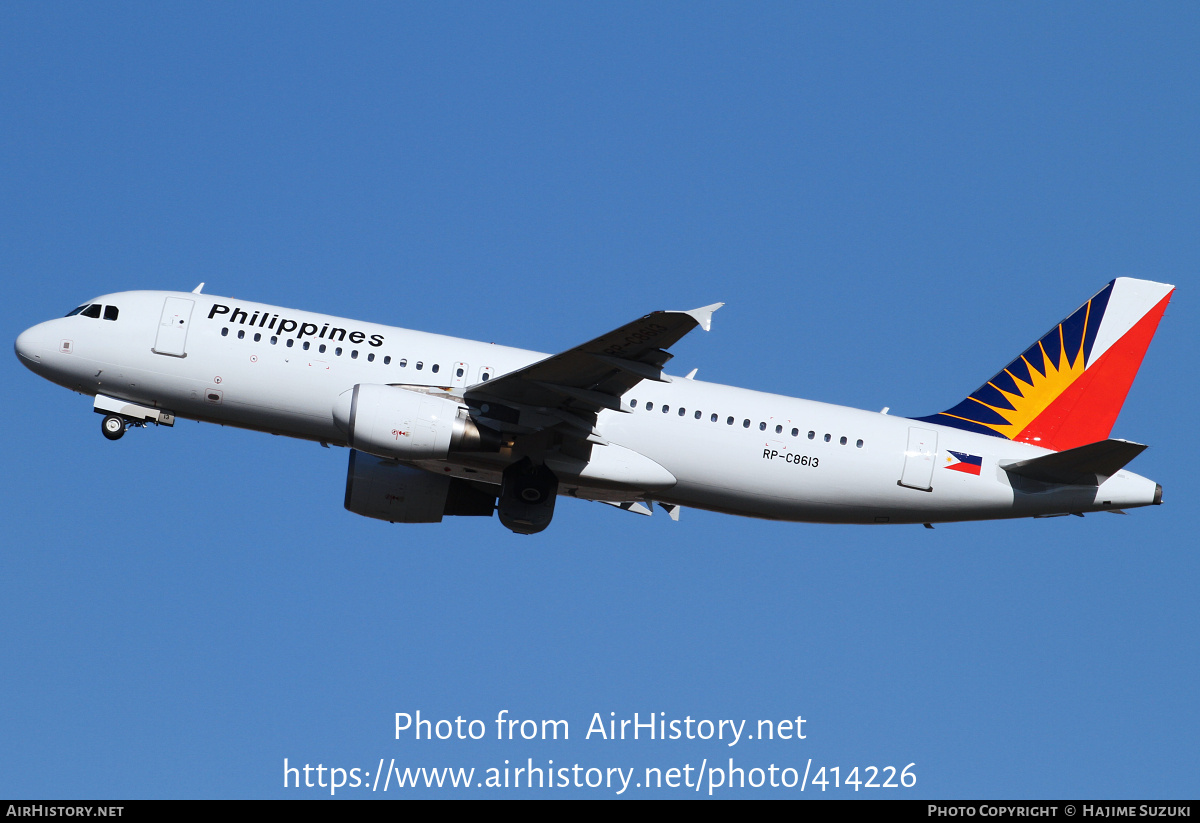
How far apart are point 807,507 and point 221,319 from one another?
560 inches

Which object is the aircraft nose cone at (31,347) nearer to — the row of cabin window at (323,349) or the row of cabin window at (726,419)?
the row of cabin window at (323,349)

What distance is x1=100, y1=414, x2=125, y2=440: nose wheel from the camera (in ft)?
93.4

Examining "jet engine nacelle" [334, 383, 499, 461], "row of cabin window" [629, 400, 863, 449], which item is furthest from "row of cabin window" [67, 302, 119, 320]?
"row of cabin window" [629, 400, 863, 449]

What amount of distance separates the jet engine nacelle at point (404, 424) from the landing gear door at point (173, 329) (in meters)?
4.33

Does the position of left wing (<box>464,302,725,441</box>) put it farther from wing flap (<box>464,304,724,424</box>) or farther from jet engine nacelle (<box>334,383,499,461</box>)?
jet engine nacelle (<box>334,383,499,461</box>)

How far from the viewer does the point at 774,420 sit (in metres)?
28.3

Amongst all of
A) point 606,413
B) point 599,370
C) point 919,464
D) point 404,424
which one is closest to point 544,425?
point 606,413

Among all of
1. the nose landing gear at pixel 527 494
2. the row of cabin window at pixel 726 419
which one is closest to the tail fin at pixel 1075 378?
the row of cabin window at pixel 726 419

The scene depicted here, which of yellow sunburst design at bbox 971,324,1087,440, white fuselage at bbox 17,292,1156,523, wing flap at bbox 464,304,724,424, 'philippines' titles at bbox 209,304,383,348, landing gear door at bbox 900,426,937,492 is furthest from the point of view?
yellow sunburst design at bbox 971,324,1087,440

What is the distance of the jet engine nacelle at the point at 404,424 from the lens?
85.6ft

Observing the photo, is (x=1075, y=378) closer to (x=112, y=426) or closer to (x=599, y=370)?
(x=599, y=370)

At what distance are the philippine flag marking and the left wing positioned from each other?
812cm

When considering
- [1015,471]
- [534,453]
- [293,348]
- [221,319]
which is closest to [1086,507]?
[1015,471]
